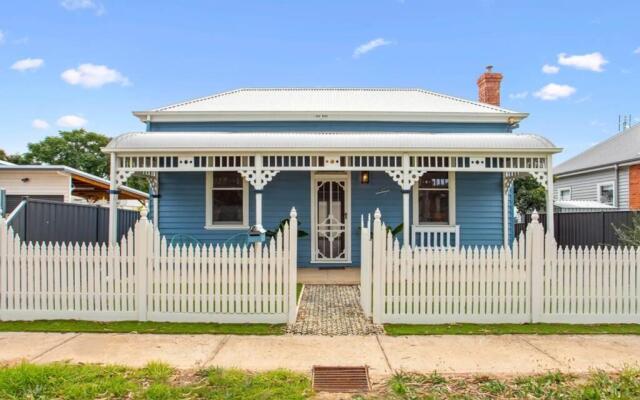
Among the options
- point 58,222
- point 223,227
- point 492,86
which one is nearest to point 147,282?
point 58,222

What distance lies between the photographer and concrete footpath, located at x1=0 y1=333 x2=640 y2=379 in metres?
4.46

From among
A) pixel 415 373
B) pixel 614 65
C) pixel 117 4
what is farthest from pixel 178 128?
pixel 614 65

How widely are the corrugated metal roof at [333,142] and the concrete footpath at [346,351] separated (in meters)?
4.98

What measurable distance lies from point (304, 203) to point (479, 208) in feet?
15.8

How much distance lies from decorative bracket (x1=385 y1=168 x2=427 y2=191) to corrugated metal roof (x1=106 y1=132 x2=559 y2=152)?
518 millimetres

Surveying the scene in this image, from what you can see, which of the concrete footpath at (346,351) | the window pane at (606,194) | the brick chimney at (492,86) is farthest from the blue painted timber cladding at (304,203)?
the window pane at (606,194)

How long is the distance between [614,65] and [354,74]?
13246mm

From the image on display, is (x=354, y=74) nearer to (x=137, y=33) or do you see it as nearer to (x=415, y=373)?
(x=137, y=33)

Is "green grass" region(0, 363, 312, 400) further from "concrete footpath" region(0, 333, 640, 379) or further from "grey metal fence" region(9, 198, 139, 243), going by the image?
"grey metal fence" region(9, 198, 139, 243)

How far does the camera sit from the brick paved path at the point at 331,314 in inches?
228

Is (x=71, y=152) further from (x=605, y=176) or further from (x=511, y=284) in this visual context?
(x=511, y=284)

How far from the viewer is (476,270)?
19.8 ft

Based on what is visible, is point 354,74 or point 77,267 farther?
point 354,74

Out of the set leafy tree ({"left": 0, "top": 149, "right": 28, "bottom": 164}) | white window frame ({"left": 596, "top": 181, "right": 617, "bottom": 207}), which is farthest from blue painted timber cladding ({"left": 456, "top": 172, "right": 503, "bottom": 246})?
leafy tree ({"left": 0, "top": 149, "right": 28, "bottom": 164})
